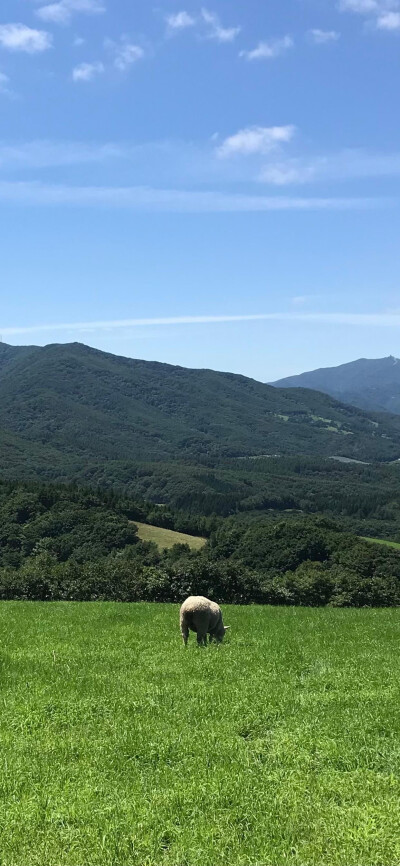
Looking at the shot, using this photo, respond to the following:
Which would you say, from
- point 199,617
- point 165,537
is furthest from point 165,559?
point 199,617

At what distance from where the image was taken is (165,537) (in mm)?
138750

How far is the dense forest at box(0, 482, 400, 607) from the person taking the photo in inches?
1762

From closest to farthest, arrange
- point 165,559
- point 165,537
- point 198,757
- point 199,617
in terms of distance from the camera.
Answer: point 198,757, point 199,617, point 165,559, point 165,537

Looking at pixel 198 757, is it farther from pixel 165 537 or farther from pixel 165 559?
pixel 165 537

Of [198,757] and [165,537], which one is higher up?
[198,757]

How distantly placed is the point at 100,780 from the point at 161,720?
8.69ft

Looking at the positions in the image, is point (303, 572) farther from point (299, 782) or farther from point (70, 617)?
point (299, 782)

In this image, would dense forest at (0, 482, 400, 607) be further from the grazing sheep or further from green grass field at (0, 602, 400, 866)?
green grass field at (0, 602, 400, 866)

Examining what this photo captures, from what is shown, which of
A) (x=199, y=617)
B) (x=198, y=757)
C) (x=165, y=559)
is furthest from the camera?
(x=165, y=559)

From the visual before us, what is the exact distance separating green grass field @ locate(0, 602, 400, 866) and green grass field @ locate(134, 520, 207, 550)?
110 metres

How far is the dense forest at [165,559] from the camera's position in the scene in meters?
44.8

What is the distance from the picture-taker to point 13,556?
101 meters

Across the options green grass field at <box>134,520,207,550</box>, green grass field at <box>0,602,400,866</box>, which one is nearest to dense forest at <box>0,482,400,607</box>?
green grass field at <box>134,520,207,550</box>

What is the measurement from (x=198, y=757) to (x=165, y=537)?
5130 inches
